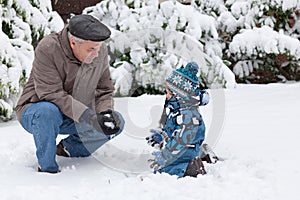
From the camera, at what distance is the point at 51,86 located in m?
3.04

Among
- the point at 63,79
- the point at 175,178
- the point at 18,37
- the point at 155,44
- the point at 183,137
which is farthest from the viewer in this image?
the point at 155,44

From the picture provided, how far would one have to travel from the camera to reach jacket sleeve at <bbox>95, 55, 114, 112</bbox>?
3.35 meters

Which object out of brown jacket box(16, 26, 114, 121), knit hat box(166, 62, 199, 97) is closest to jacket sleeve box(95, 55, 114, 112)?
brown jacket box(16, 26, 114, 121)

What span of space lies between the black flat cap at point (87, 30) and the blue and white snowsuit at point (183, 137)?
57 cm

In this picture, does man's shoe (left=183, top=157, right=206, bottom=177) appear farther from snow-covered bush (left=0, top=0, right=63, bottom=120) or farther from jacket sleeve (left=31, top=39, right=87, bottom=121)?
snow-covered bush (left=0, top=0, right=63, bottom=120)

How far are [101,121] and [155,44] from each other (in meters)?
2.77

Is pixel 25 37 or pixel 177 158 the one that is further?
pixel 25 37

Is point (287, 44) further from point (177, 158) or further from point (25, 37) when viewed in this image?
point (177, 158)

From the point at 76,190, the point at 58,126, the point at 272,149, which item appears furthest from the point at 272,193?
the point at 58,126

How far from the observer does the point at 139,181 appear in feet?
9.14

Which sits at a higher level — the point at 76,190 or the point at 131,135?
the point at 76,190

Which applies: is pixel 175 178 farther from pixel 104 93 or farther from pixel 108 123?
pixel 104 93

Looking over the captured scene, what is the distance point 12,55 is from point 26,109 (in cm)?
167

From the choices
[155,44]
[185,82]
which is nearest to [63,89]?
[185,82]
